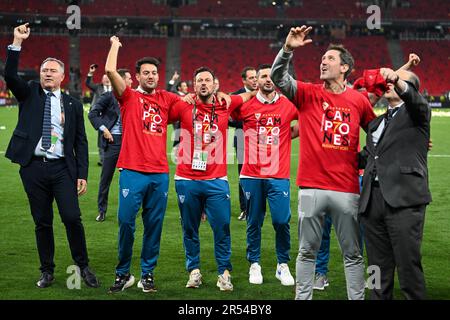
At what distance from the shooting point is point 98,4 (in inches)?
2297

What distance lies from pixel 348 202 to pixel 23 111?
132 inches

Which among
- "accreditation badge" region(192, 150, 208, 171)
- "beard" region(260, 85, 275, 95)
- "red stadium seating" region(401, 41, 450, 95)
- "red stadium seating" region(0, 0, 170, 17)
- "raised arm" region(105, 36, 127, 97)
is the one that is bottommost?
"accreditation badge" region(192, 150, 208, 171)

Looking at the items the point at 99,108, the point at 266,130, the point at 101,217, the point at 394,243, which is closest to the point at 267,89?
the point at 266,130

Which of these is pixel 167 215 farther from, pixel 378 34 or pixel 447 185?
pixel 378 34

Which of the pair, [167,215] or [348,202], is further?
[167,215]

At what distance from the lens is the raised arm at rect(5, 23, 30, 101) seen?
6.83 metres

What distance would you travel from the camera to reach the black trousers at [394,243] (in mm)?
5738

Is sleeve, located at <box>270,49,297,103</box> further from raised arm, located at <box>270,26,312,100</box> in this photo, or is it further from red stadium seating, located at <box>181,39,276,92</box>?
red stadium seating, located at <box>181,39,276,92</box>

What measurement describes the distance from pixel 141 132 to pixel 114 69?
72cm

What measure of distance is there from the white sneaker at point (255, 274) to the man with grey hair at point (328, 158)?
57.3 inches

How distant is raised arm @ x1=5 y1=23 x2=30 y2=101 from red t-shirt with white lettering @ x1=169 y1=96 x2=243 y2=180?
146cm

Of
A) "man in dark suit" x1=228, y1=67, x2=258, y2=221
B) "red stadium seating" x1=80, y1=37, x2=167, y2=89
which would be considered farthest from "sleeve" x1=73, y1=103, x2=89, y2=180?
"red stadium seating" x1=80, y1=37, x2=167, y2=89

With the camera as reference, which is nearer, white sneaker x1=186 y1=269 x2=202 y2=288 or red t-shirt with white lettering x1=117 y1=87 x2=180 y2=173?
red t-shirt with white lettering x1=117 y1=87 x2=180 y2=173

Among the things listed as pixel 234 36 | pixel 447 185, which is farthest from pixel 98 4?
pixel 447 185
